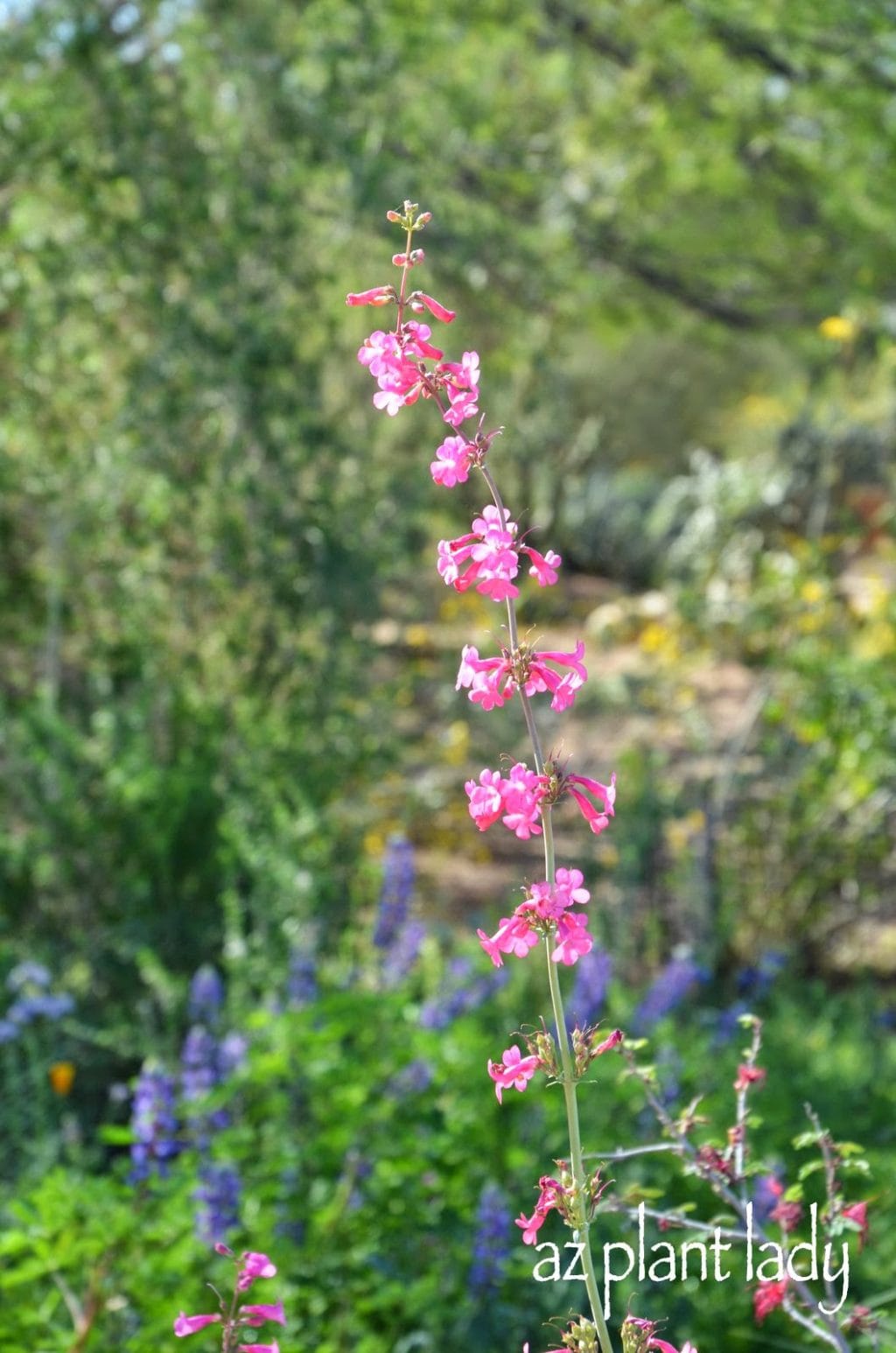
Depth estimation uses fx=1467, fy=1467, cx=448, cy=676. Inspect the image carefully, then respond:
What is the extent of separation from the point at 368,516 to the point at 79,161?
4.89 feet

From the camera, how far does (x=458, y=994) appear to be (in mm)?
3422

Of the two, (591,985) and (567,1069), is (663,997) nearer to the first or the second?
(591,985)

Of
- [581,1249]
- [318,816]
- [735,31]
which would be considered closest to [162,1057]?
[318,816]

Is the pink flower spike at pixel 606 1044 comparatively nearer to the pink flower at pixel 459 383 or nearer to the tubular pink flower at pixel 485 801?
the tubular pink flower at pixel 485 801

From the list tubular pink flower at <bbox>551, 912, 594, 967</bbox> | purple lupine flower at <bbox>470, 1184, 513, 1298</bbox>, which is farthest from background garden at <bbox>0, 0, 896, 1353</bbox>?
tubular pink flower at <bbox>551, 912, 594, 967</bbox>

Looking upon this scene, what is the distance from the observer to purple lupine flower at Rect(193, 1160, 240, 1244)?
2.35 meters

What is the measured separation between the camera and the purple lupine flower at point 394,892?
363cm

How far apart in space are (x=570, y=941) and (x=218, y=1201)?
1.40 m

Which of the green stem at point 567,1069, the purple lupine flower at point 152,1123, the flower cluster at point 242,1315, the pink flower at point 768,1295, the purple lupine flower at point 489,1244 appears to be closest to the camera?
the green stem at point 567,1069

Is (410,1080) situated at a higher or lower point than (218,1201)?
higher

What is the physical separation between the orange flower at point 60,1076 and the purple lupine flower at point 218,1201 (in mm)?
870

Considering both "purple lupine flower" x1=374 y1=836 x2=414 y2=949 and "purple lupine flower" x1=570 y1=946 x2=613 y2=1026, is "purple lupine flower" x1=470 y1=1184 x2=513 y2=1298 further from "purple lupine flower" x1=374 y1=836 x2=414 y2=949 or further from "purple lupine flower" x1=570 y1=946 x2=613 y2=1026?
"purple lupine flower" x1=374 y1=836 x2=414 y2=949

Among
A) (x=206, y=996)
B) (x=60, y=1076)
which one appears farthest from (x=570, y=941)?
(x=60, y=1076)

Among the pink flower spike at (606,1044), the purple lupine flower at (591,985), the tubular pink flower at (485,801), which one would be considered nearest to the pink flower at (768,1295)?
the pink flower spike at (606,1044)
